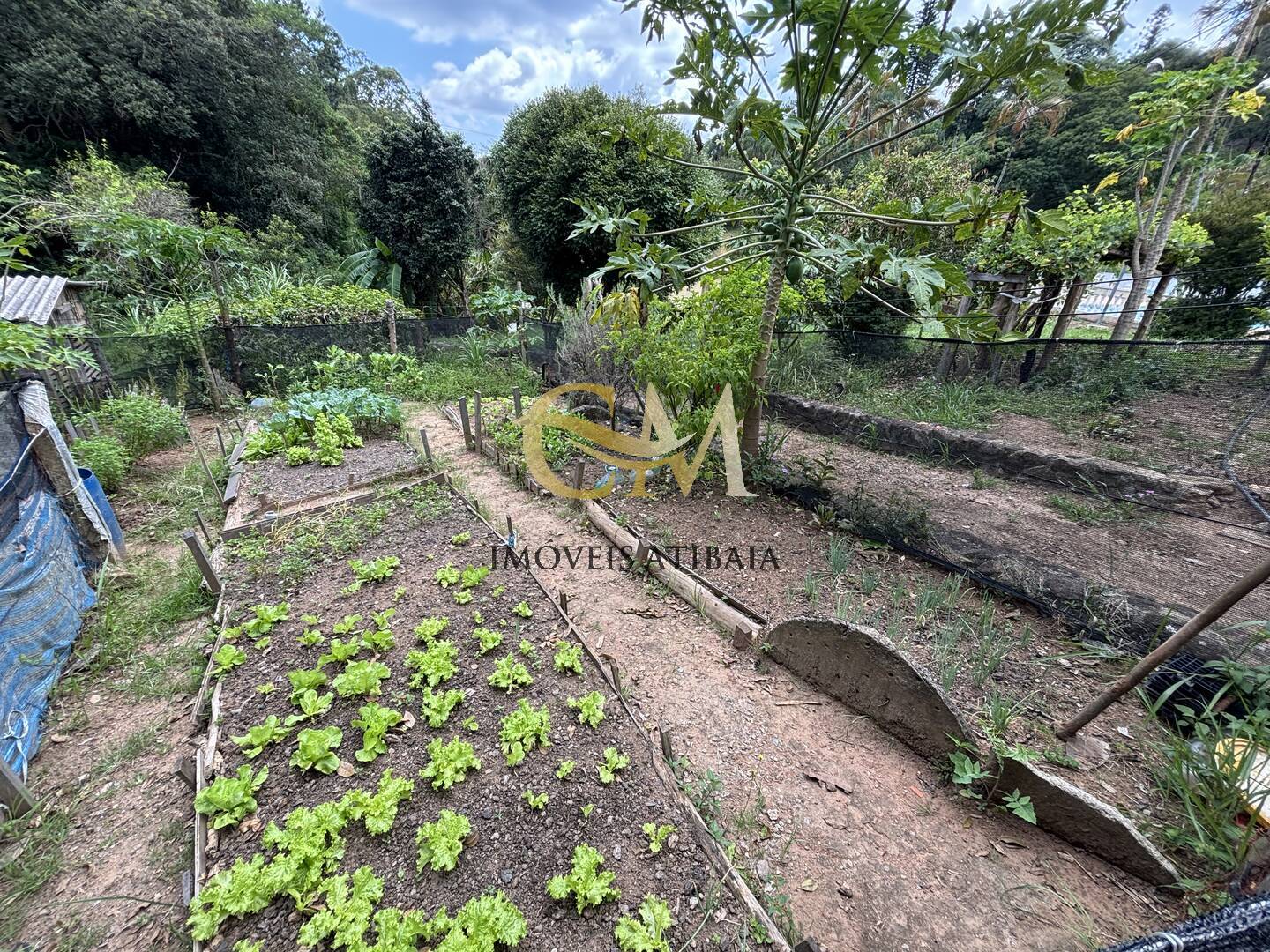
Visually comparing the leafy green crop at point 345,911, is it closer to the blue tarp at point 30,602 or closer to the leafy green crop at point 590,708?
the leafy green crop at point 590,708

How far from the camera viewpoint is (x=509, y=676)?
2.42 meters

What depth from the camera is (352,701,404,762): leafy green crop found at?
2.09 metres

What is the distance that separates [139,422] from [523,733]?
622 centimetres

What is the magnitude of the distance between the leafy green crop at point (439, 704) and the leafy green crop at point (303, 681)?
56cm

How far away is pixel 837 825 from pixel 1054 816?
837mm

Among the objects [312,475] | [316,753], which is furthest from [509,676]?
[312,475]

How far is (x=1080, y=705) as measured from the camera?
7.53ft

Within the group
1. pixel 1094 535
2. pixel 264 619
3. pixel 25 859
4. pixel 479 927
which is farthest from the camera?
pixel 1094 535

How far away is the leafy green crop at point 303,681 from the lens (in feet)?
7.63

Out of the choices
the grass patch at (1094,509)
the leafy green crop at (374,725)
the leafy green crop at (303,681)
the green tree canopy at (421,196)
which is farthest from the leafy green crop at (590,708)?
the green tree canopy at (421,196)

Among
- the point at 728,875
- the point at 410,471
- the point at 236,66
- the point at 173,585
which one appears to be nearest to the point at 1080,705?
the point at 728,875

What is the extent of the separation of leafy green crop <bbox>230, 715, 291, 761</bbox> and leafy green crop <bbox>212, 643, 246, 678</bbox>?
52 centimetres

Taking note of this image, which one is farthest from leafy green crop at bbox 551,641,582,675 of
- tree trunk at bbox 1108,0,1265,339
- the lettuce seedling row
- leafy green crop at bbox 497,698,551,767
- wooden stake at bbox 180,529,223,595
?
tree trunk at bbox 1108,0,1265,339

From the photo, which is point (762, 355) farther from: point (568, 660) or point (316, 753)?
point (316, 753)
